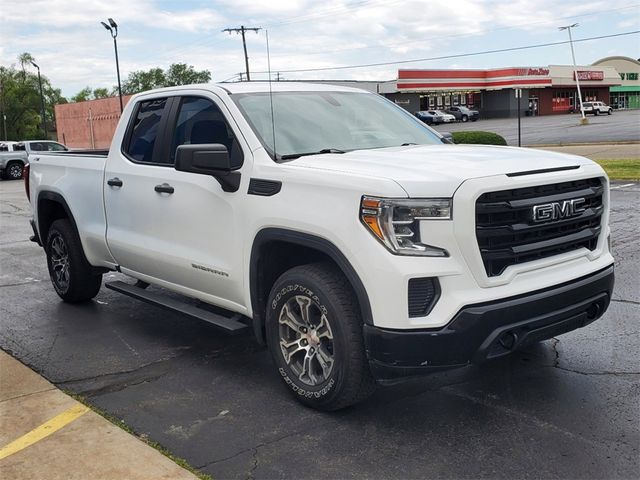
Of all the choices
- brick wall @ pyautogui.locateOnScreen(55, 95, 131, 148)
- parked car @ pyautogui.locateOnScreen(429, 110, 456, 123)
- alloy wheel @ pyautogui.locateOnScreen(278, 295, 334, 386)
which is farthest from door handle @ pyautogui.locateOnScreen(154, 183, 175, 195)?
parked car @ pyautogui.locateOnScreen(429, 110, 456, 123)

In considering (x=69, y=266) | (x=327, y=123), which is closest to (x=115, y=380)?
(x=69, y=266)

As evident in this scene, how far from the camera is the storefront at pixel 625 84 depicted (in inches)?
3875

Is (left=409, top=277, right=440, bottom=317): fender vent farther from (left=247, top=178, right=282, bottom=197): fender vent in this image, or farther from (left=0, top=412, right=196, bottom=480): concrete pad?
(left=0, top=412, right=196, bottom=480): concrete pad

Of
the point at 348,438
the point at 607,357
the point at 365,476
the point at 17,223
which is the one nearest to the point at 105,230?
the point at 348,438

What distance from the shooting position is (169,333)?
603cm

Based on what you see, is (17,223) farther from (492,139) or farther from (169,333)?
(492,139)

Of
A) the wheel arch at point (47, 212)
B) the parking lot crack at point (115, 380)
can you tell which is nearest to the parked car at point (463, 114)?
the wheel arch at point (47, 212)

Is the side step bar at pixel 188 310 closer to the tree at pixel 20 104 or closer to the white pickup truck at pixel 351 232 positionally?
the white pickup truck at pixel 351 232

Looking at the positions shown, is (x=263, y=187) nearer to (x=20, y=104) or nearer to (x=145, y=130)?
(x=145, y=130)

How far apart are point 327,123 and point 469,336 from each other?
206 centimetres

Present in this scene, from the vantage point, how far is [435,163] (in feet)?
13.1

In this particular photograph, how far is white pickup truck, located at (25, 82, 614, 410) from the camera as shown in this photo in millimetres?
3609

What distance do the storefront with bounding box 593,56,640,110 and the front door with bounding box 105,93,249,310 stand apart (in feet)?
324

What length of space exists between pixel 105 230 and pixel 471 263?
3.60 m
